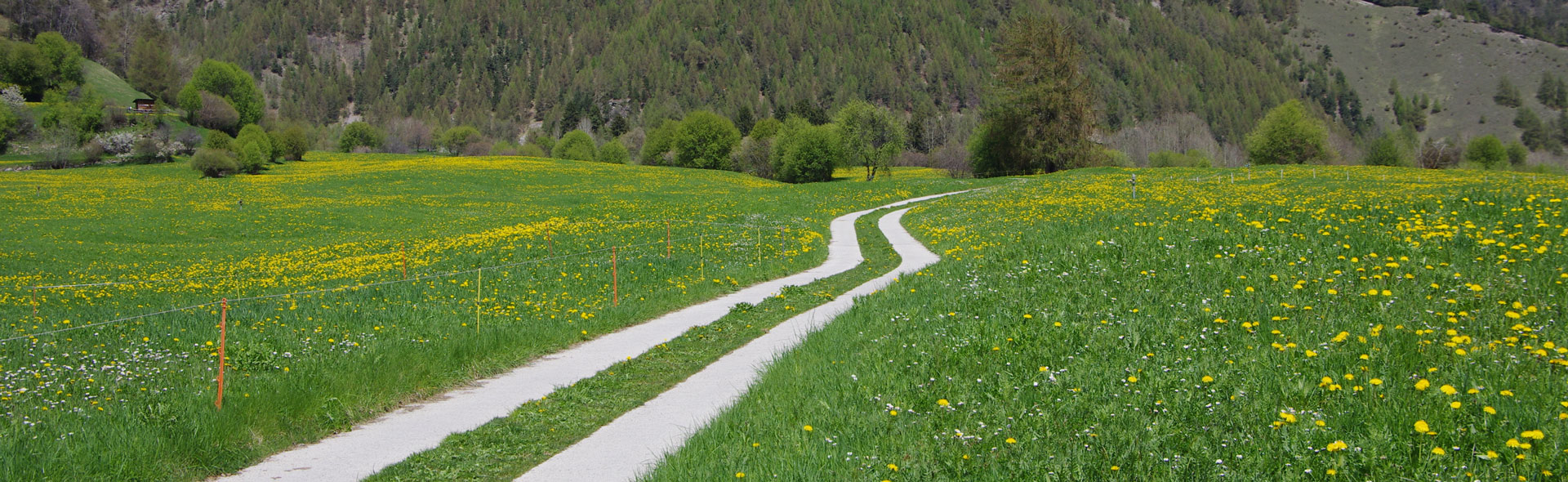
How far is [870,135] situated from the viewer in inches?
3297

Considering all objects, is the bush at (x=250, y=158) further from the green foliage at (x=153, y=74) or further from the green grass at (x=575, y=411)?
the green grass at (x=575, y=411)

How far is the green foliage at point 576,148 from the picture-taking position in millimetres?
121312

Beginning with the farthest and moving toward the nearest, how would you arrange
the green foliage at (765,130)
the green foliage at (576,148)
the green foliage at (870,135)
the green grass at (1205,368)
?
the green foliage at (576,148)
the green foliage at (765,130)
the green foliage at (870,135)
the green grass at (1205,368)

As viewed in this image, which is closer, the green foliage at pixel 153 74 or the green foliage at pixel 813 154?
the green foliage at pixel 813 154

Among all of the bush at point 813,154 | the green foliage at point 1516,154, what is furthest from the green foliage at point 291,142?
the green foliage at point 1516,154

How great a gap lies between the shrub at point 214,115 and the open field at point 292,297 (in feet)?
226

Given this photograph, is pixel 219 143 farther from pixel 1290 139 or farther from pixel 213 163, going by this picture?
pixel 1290 139

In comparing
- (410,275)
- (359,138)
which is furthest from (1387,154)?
(359,138)

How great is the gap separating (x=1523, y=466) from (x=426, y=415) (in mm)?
9228

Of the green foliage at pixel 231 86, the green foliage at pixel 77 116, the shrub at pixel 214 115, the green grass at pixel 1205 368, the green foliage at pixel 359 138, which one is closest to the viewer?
the green grass at pixel 1205 368

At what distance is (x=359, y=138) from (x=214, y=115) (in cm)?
3064

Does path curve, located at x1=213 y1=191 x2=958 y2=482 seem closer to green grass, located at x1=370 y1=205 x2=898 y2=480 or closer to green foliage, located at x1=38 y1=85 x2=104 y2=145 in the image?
green grass, located at x1=370 y1=205 x2=898 y2=480

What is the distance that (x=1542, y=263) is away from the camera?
9500 millimetres

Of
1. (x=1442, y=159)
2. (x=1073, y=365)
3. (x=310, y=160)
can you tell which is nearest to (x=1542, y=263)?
(x=1073, y=365)
